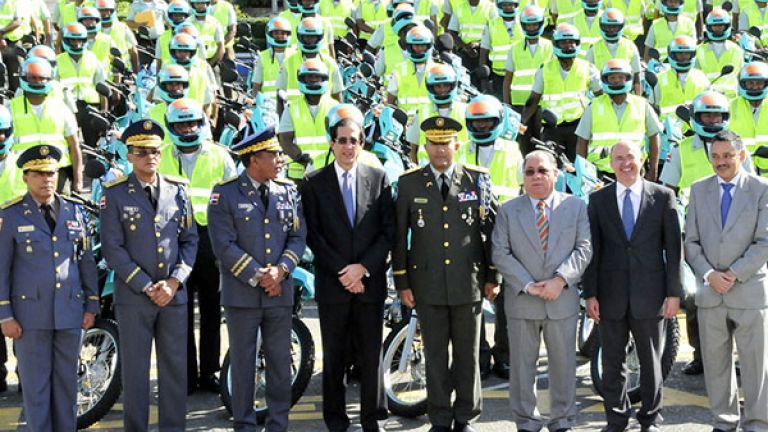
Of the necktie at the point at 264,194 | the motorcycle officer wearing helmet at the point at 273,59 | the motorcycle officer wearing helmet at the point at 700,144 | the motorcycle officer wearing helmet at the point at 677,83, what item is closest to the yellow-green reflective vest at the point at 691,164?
the motorcycle officer wearing helmet at the point at 700,144

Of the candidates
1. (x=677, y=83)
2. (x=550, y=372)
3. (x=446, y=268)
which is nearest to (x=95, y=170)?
(x=446, y=268)

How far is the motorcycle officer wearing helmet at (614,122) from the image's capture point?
1227 cm

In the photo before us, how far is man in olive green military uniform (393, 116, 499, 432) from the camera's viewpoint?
852cm

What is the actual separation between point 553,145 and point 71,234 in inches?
183

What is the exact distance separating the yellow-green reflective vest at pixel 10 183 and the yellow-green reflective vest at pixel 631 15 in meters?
11.3

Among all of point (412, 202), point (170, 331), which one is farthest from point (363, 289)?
point (170, 331)

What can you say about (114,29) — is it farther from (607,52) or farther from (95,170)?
(95,170)

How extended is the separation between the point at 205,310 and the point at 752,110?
5.44 m

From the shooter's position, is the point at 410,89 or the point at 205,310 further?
the point at 410,89

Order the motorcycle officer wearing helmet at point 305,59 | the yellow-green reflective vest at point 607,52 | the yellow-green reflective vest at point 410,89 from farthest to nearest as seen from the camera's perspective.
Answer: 1. the yellow-green reflective vest at point 607,52
2. the yellow-green reflective vest at point 410,89
3. the motorcycle officer wearing helmet at point 305,59

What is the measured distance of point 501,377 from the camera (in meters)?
10.1

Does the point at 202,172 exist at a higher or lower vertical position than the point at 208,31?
lower

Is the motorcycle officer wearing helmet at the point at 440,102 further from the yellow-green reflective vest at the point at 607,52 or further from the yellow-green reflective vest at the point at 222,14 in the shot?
the yellow-green reflective vest at the point at 222,14

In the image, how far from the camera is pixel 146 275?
327 inches
